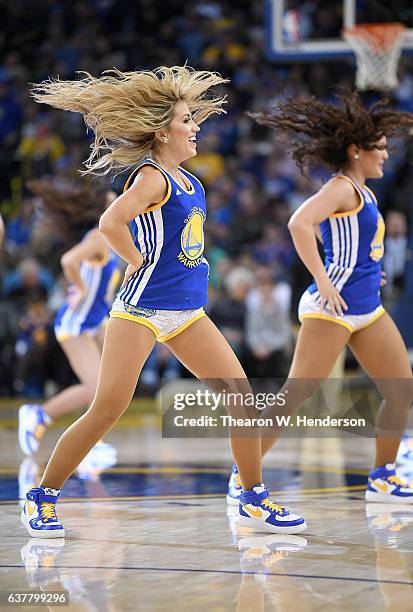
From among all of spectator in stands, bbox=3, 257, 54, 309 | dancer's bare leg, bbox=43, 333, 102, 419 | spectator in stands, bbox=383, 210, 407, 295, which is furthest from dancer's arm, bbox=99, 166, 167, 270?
spectator in stands, bbox=3, 257, 54, 309

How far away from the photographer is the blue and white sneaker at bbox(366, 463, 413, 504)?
19.4 feet

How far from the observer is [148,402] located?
13211mm

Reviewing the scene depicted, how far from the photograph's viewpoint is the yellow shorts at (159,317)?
5.00 m

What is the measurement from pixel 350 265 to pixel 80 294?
9.63 ft

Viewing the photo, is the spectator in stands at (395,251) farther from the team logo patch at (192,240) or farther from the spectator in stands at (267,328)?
the team logo patch at (192,240)

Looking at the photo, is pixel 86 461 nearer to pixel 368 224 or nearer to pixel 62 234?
pixel 62 234

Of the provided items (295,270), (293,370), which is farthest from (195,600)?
(295,270)

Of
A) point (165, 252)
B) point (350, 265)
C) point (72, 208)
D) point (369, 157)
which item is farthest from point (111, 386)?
point (72, 208)

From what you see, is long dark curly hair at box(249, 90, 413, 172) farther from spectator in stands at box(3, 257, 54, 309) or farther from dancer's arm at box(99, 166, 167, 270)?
spectator in stands at box(3, 257, 54, 309)

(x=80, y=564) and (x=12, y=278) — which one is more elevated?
(x=80, y=564)

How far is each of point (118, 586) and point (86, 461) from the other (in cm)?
398

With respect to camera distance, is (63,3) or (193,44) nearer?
(193,44)

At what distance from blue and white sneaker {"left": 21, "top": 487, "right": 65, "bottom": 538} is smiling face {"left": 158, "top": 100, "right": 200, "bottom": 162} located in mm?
1832

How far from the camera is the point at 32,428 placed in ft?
27.5
